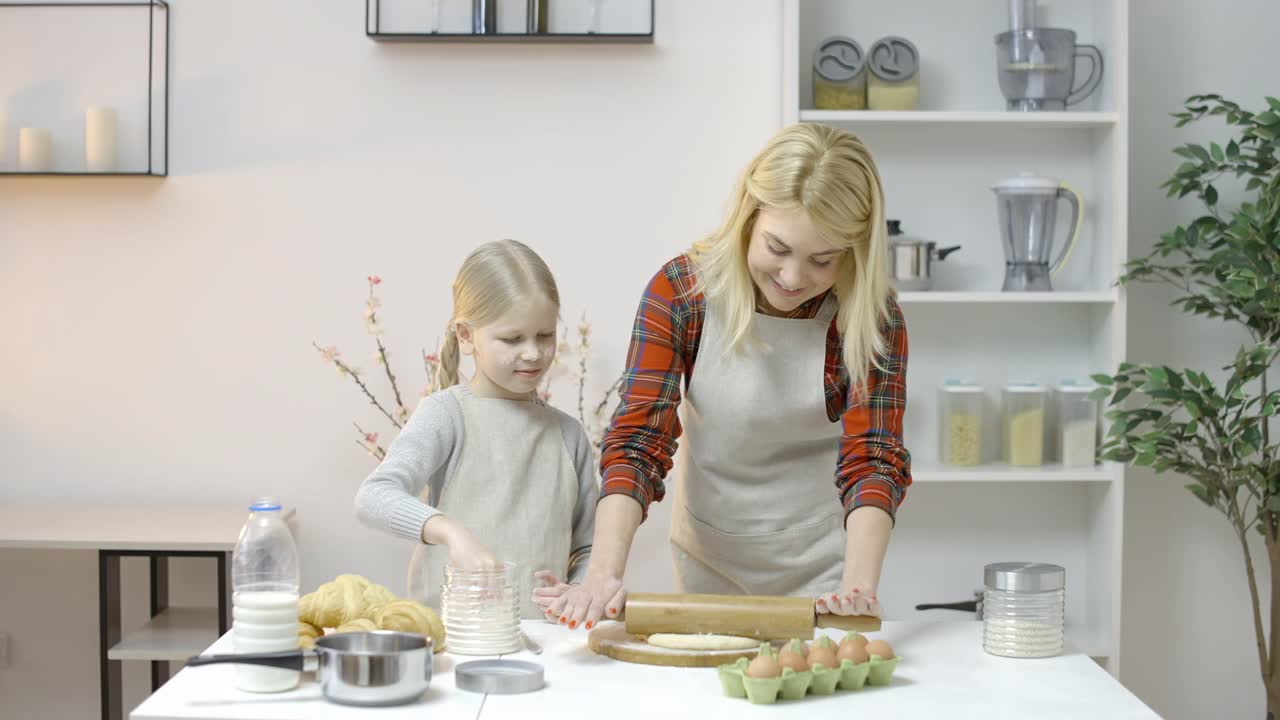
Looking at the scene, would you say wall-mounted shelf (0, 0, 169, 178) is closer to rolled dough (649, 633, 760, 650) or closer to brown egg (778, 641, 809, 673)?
rolled dough (649, 633, 760, 650)

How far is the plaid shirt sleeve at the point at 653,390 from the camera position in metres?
1.72

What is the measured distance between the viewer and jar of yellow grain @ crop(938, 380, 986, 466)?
286cm

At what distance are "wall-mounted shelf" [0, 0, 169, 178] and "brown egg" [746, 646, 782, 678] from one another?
2216 millimetres

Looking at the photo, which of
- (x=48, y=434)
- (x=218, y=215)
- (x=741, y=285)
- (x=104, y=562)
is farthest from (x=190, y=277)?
(x=741, y=285)

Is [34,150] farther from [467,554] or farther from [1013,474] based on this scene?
[1013,474]

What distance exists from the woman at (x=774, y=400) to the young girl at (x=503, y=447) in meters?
0.18

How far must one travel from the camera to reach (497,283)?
1.91 metres

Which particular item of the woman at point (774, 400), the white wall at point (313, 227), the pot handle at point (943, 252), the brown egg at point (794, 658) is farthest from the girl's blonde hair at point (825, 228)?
the white wall at point (313, 227)

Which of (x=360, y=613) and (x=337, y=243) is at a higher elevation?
(x=337, y=243)

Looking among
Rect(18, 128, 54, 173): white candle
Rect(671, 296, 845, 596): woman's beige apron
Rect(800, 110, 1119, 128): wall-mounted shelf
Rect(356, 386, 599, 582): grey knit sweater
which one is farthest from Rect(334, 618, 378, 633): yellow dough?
Rect(18, 128, 54, 173): white candle

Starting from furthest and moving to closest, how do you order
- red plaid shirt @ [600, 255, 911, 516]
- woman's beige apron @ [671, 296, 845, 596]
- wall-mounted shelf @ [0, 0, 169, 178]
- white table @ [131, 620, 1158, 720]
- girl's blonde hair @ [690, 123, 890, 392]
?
wall-mounted shelf @ [0, 0, 169, 178] → woman's beige apron @ [671, 296, 845, 596] → red plaid shirt @ [600, 255, 911, 516] → girl's blonde hair @ [690, 123, 890, 392] → white table @ [131, 620, 1158, 720]

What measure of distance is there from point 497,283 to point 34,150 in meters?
1.62

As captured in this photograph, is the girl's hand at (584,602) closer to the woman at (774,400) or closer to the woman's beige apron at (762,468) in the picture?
the woman at (774,400)

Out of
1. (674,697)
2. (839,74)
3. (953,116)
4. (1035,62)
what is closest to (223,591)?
(674,697)
